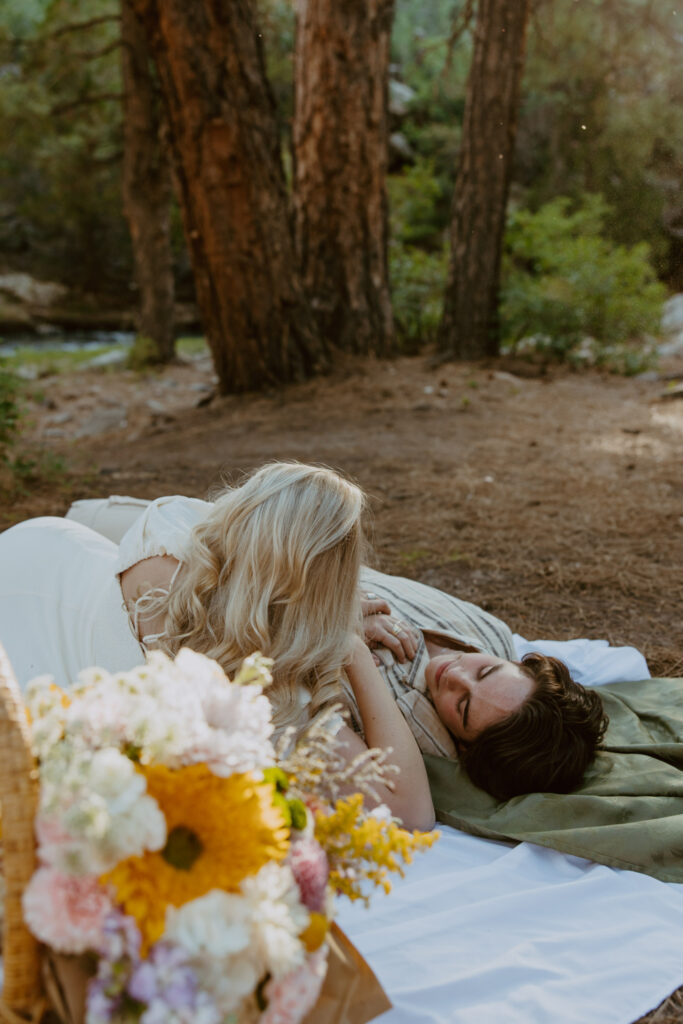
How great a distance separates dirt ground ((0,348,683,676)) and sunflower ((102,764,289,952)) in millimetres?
2416

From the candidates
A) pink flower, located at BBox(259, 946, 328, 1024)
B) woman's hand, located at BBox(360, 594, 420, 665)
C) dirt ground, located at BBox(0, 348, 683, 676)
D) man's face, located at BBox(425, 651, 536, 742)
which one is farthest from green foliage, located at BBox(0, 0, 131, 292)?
pink flower, located at BBox(259, 946, 328, 1024)

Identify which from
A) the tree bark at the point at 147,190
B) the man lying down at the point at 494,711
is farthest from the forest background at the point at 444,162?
the man lying down at the point at 494,711

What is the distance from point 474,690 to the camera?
2.27 metres

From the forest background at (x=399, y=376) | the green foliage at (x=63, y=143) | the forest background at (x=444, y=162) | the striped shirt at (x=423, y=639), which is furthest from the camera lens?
the green foliage at (x=63, y=143)

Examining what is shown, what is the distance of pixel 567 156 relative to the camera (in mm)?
17578

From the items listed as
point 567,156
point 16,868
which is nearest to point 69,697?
point 16,868

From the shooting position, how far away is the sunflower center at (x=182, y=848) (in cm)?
100

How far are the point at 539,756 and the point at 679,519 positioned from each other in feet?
8.33

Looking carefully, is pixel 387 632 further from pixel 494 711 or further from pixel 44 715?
pixel 44 715

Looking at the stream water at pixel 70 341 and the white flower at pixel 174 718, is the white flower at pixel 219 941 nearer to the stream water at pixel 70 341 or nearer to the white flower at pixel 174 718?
the white flower at pixel 174 718

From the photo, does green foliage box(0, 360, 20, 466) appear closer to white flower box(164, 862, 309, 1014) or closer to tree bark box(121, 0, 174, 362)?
white flower box(164, 862, 309, 1014)

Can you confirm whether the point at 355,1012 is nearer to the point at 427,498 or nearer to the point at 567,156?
the point at 427,498

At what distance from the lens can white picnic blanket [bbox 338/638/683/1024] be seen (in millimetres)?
1674

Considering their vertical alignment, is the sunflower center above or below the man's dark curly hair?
above
